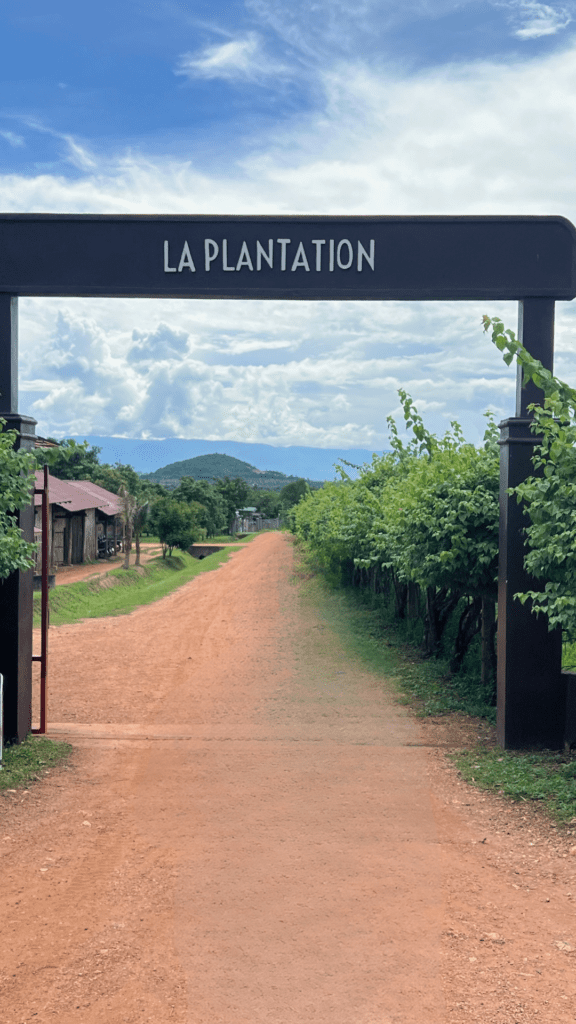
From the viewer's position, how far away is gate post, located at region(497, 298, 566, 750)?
7.43 m

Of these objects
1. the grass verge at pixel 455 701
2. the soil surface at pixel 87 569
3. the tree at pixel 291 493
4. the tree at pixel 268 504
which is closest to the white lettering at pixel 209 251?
the grass verge at pixel 455 701

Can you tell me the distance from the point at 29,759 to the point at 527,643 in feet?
15.8

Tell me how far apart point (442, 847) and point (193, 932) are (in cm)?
200

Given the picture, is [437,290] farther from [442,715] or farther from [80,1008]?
[80,1008]

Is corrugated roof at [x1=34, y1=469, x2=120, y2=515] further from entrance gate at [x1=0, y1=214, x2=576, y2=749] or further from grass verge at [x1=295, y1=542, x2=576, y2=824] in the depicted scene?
entrance gate at [x1=0, y1=214, x2=576, y2=749]

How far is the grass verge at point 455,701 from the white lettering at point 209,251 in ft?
17.5

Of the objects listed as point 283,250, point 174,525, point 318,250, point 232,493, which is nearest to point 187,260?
point 283,250

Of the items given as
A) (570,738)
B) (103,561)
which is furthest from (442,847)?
(103,561)

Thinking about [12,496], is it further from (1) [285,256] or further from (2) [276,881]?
(2) [276,881]

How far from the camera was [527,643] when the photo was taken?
24.5 feet

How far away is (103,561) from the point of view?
31016 mm

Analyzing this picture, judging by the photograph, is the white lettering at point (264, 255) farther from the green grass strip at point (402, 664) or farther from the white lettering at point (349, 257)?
the green grass strip at point (402, 664)

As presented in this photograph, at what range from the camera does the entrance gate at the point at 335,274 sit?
745 cm

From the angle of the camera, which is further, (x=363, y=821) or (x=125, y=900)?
(x=363, y=821)
